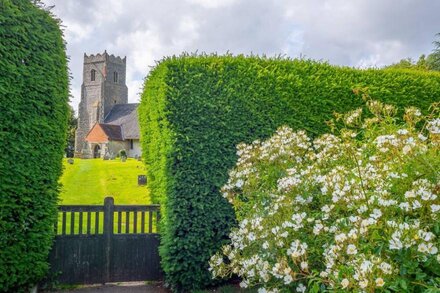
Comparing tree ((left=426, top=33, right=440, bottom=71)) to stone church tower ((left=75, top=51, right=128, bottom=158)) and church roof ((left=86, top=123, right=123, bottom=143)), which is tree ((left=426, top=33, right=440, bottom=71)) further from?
stone church tower ((left=75, top=51, right=128, bottom=158))

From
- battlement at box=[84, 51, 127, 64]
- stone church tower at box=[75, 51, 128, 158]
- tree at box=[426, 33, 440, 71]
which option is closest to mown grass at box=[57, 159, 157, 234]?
tree at box=[426, 33, 440, 71]

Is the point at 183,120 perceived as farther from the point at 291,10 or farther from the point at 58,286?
the point at 58,286

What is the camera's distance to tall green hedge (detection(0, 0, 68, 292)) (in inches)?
159

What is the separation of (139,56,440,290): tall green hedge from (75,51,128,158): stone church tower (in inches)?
1606

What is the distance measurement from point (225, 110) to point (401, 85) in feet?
9.52

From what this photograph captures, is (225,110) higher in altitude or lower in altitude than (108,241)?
higher

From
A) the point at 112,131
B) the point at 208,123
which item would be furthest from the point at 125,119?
the point at 208,123

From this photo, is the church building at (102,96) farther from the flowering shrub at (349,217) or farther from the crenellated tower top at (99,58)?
the flowering shrub at (349,217)

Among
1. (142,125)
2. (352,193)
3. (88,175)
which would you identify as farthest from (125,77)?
(352,193)

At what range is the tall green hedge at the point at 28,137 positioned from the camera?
13.3ft

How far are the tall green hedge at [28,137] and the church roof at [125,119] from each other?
1114 inches

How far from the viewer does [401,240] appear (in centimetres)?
169

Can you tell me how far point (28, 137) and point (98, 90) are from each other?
43014 mm

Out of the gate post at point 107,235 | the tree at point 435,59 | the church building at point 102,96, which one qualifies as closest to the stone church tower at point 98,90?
the church building at point 102,96
